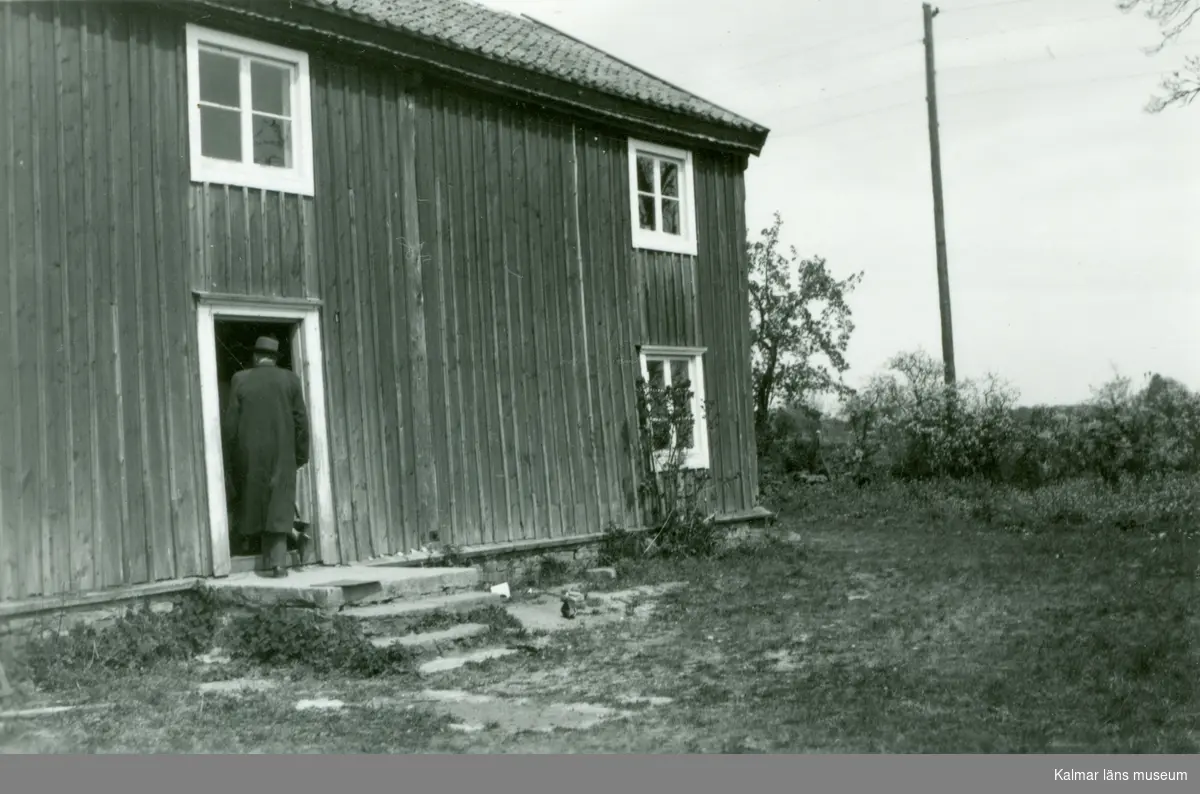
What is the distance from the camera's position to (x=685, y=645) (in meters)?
8.82

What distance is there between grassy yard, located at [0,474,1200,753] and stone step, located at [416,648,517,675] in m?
0.15

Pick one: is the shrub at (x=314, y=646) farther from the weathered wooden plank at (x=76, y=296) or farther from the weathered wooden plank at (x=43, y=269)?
the weathered wooden plank at (x=43, y=269)

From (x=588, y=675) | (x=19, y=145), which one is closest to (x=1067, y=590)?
(x=588, y=675)

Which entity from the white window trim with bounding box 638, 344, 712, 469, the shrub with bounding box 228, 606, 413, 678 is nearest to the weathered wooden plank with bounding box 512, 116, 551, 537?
the white window trim with bounding box 638, 344, 712, 469

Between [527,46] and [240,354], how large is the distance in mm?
5044

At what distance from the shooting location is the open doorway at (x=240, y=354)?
1046 cm

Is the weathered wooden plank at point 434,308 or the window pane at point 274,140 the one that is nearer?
the window pane at point 274,140

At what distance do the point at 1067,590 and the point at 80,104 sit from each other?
937 centimetres

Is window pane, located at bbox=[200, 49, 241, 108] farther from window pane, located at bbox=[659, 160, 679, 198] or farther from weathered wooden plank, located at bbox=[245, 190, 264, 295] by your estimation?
window pane, located at bbox=[659, 160, 679, 198]

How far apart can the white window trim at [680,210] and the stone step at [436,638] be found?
6624 mm

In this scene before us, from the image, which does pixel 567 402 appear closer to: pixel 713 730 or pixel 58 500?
pixel 58 500

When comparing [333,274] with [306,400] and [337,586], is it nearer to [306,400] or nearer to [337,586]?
[306,400]

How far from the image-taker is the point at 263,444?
Result: 9648 mm

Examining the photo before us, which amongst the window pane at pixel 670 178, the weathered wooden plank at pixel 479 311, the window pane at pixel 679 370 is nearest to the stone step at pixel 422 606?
the weathered wooden plank at pixel 479 311
